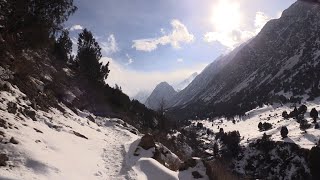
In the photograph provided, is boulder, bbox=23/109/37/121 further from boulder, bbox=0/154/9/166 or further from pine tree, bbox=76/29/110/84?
pine tree, bbox=76/29/110/84

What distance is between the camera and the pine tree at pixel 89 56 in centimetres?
8212

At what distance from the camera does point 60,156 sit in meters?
19.3

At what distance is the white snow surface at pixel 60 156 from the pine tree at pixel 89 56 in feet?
177

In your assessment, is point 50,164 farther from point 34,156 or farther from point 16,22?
point 16,22

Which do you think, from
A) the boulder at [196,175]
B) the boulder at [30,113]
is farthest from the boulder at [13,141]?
the boulder at [196,175]

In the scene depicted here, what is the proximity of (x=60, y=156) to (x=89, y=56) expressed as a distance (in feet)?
214

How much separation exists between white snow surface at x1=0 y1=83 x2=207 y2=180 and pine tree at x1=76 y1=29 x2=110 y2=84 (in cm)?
5400

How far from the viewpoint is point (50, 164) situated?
16.8 m

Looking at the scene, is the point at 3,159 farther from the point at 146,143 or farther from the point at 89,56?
the point at 89,56

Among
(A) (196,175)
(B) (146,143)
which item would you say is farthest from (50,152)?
(B) (146,143)

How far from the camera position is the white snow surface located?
52.4 ft

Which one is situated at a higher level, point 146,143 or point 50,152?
point 146,143

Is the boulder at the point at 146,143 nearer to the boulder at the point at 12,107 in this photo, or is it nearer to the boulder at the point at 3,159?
the boulder at the point at 12,107

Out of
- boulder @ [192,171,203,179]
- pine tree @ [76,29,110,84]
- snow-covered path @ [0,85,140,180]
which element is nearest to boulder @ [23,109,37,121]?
snow-covered path @ [0,85,140,180]
